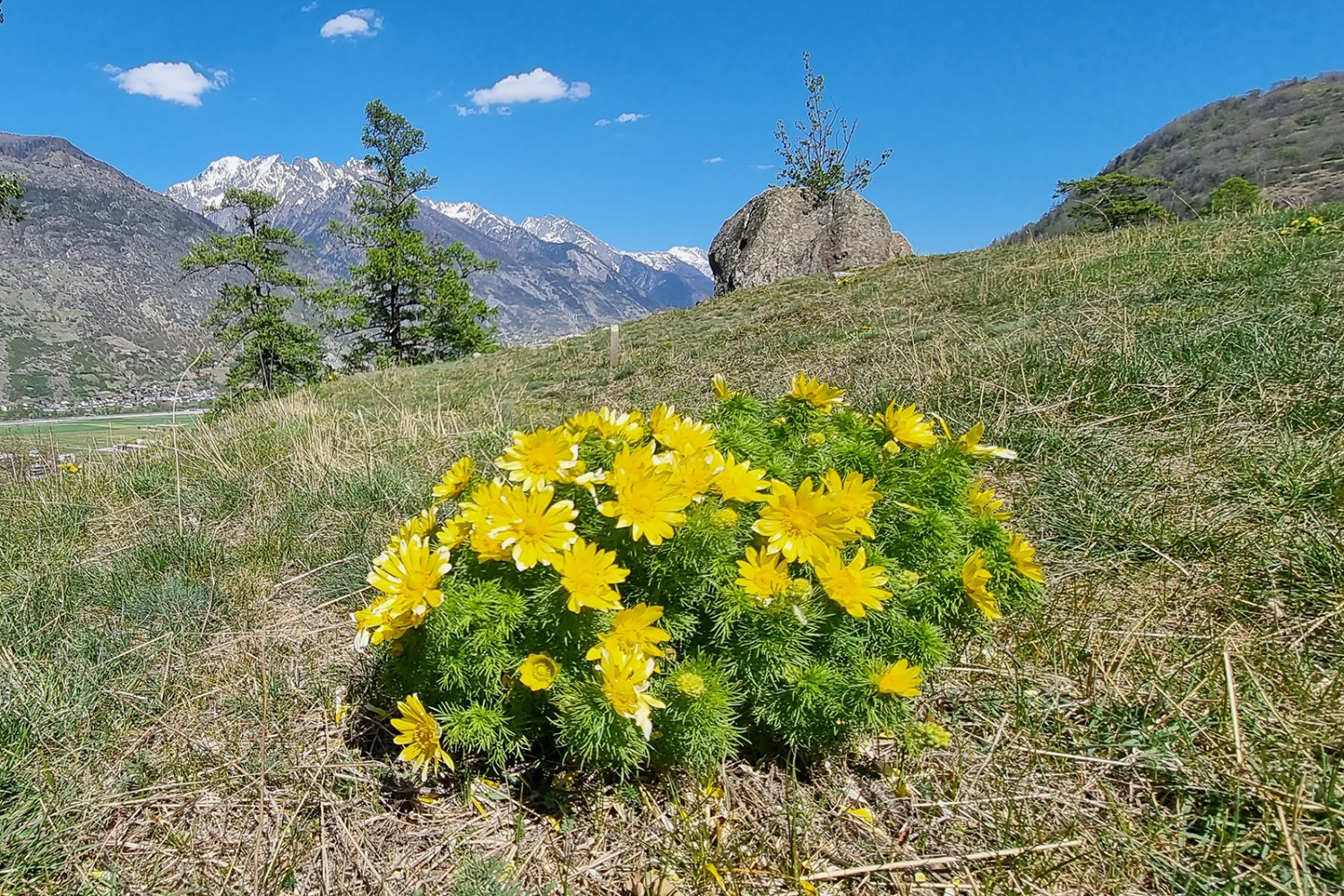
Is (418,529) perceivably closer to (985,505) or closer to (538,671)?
(538,671)

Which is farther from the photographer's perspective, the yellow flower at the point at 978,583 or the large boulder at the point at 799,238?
the large boulder at the point at 799,238

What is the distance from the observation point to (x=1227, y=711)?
4.37 feet

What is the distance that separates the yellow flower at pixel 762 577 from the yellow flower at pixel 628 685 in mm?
234

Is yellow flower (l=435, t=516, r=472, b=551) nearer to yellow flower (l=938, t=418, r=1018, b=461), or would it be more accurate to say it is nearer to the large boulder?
yellow flower (l=938, t=418, r=1018, b=461)

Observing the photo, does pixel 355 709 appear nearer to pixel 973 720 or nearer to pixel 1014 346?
pixel 973 720

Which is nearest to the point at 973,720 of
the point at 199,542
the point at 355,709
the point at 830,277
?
the point at 355,709

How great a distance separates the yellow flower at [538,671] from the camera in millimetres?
1133

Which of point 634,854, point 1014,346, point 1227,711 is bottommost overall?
point 634,854

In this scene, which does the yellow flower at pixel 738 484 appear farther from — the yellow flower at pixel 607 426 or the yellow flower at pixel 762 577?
the yellow flower at pixel 607 426

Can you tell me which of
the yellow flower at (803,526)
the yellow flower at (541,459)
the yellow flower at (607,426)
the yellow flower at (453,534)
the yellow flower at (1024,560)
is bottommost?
the yellow flower at (1024,560)

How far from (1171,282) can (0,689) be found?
6245 millimetres

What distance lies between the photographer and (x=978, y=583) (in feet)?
4.48

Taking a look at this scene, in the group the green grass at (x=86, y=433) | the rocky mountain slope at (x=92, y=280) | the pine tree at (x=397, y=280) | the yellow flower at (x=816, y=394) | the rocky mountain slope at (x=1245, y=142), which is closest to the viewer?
the yellow flower at (x=816, y=394)

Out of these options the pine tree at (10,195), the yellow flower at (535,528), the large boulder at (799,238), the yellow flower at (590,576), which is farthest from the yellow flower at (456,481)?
the pine tree at (10,195)
